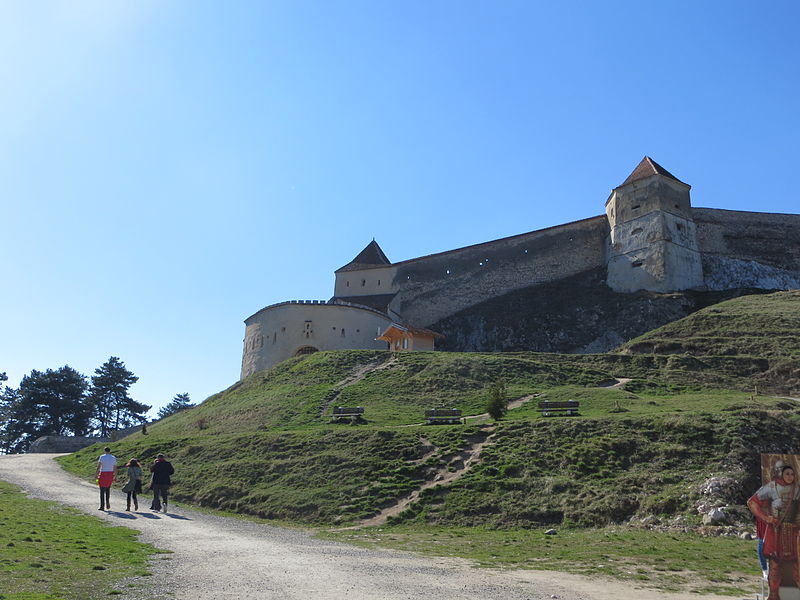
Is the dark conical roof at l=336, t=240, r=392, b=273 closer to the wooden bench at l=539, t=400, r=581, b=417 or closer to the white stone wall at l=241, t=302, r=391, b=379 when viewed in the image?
the white stone wall at l=241, t=302, r=391, b=379

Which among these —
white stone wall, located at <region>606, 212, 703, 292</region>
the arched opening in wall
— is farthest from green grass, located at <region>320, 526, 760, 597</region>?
white stone wall, located at <region>606, 212, 703, 292</region>

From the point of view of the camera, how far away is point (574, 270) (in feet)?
169

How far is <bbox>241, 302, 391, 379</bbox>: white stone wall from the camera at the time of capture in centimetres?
4578

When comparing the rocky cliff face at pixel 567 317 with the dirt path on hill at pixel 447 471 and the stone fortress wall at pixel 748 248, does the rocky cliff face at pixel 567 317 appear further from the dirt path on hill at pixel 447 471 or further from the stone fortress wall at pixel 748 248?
the dirt path on hill at pixel 447 471

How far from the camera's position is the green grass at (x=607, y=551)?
30.2 ft

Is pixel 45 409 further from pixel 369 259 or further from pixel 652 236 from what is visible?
pixel 652 236

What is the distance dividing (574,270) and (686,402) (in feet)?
93.3

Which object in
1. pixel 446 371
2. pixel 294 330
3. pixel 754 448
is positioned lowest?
pixel 754 448

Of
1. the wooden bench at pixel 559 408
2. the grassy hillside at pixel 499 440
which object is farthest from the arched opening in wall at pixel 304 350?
the wooden bench at pixel 559 408

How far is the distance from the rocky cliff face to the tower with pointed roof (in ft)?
4.13

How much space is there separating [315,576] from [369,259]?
175 feet

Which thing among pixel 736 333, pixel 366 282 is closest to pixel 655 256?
pixel 736 333

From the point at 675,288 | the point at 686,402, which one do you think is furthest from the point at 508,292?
the point at 686,402

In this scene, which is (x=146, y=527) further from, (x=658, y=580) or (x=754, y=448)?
(x=754, y=448)
